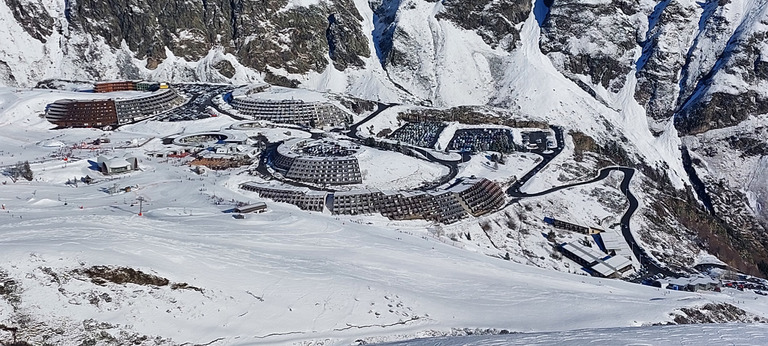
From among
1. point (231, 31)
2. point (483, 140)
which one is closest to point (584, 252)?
point (483, 140)

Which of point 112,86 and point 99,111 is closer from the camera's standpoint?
point 99,111

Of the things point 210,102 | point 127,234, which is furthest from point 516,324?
point 210,102

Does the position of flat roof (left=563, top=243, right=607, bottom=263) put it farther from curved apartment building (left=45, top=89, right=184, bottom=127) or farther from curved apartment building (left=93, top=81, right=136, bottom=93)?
curved apartment building (left=93, top=81, right=136, bottom=93)

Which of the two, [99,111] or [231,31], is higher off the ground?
[231,31]

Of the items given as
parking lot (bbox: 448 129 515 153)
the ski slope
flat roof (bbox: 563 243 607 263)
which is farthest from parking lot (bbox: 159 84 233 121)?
flat roof (bbox: 563 243 607 263)

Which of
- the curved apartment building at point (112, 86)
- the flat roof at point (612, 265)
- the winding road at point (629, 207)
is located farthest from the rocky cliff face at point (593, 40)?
the curved apartment building at point (112, 86)

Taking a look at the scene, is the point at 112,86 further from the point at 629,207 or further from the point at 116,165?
the point at 629,207
